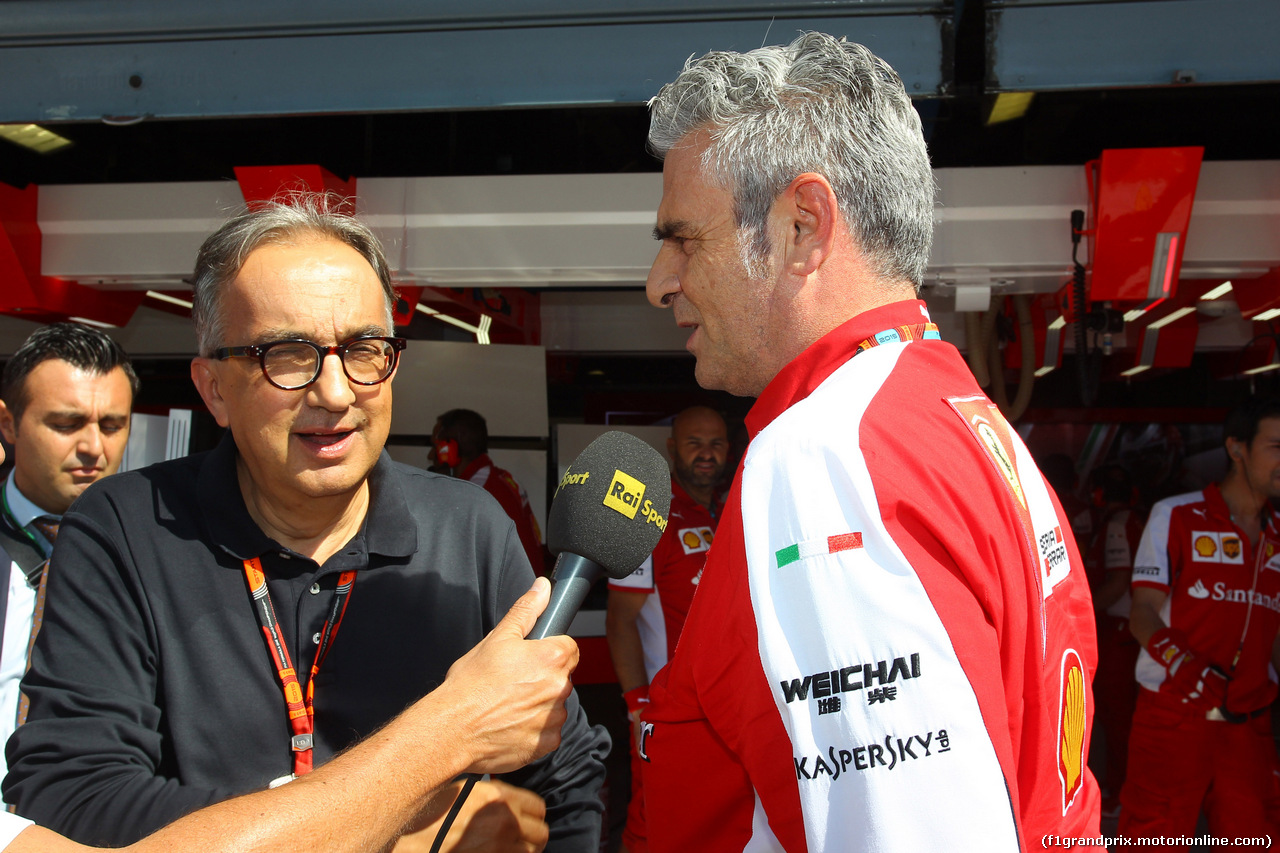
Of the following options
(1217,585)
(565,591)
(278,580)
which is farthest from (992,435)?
(1217,585)

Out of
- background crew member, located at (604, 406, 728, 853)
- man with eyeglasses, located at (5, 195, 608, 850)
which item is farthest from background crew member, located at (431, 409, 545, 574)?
man with eyeglasses, located at (5, 195, 608, 850)

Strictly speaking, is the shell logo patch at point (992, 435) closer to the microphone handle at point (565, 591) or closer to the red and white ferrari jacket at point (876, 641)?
the red and white ferrari jacket at point (876, 641)

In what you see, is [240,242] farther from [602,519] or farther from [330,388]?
[602,519]

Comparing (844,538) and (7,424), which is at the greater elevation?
(7,424)

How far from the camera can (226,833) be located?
2.56 feet

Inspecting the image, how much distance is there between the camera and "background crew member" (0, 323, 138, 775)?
85.0 inches

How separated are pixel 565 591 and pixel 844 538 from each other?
0.42 m

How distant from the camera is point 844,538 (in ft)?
2.31

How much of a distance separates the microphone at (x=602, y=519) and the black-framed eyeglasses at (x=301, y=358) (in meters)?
0.39

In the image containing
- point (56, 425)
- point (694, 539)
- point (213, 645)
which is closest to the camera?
point (213, 645)

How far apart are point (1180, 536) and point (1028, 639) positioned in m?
3.34

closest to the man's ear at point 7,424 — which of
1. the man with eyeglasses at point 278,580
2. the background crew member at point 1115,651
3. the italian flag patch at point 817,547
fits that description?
the man with eyeglasses at point 278,580

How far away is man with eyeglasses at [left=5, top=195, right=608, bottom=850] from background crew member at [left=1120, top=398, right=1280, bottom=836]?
317cm

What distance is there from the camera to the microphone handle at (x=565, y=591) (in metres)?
0.97
